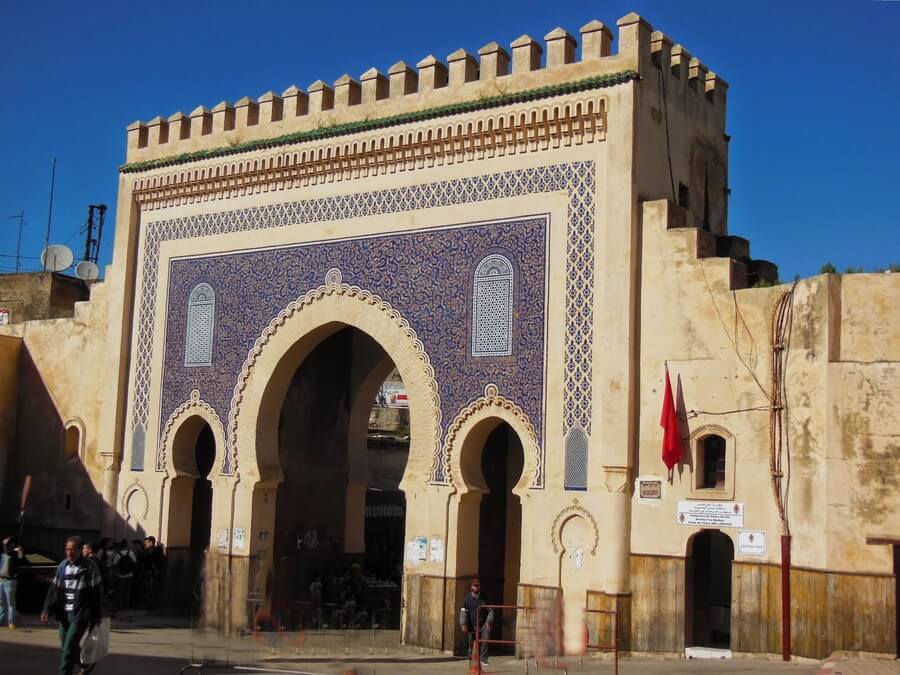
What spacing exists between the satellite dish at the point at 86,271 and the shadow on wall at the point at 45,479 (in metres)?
4.17

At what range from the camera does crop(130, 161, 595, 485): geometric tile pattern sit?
12.7 metres

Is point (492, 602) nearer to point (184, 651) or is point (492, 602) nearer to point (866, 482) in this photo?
point (184, 651)

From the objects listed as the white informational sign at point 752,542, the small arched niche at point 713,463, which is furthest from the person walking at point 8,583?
the white informational sign at point 752,542

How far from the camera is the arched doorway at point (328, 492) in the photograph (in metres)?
16.1

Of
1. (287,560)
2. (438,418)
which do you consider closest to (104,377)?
(287,560)

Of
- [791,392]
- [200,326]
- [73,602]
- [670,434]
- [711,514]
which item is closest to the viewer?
[73,602]

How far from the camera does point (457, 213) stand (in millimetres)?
13922

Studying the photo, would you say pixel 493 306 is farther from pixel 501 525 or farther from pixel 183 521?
pixel 183 521

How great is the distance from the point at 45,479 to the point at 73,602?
10.0 m

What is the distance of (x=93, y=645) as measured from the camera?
841cm

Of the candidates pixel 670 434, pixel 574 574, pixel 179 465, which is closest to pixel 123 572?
pixel 179 465

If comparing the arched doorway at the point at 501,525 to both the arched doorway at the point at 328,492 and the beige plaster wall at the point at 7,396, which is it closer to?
the arched doorway at the point at 328,492

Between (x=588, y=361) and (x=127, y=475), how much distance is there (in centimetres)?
743

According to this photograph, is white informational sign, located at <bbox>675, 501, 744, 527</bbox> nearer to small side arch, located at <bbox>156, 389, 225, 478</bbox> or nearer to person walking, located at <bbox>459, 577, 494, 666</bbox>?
person walking, located at <bbox>459, 577, 494, 666</bbox>
